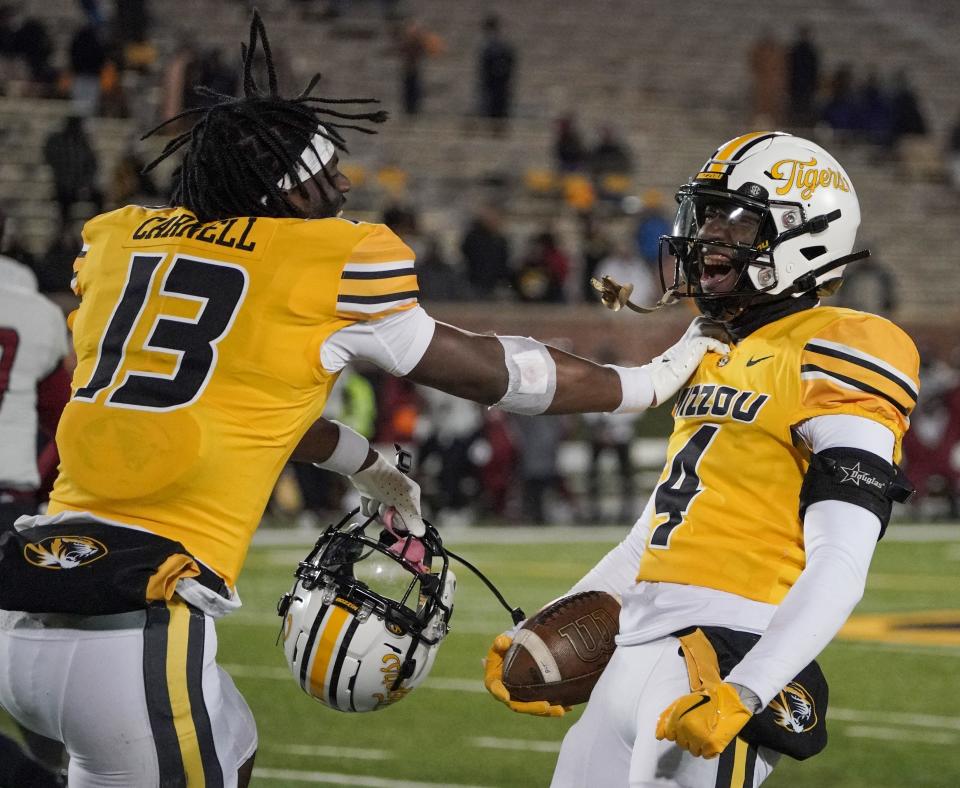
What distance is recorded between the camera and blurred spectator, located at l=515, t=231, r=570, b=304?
618 inches

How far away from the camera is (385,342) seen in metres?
3.00

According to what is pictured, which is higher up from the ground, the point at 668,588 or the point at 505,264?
the point at 668,588

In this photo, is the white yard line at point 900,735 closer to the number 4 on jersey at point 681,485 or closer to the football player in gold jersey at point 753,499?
the football player in gold jersey at point 753,499

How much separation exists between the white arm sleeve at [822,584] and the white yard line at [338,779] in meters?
2.91

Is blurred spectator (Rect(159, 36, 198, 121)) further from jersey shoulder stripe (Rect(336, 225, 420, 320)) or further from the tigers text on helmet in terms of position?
jersey shoulder stripe (Rect(336, 225, 420, 320))

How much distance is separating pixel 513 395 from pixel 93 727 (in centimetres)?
98

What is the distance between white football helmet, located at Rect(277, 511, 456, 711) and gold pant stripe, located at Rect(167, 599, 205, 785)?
1.18 ft

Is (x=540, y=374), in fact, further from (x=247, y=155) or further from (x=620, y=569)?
(x=247, y=155)

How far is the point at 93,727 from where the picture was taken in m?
2.80

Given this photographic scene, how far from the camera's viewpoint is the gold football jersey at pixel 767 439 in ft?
9.86

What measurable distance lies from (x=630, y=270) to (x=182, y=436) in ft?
41.5

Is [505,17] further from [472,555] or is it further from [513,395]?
[513,395]

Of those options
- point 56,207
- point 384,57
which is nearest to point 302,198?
point 56,207

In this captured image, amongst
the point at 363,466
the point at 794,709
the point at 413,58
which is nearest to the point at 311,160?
the point at 363,466
